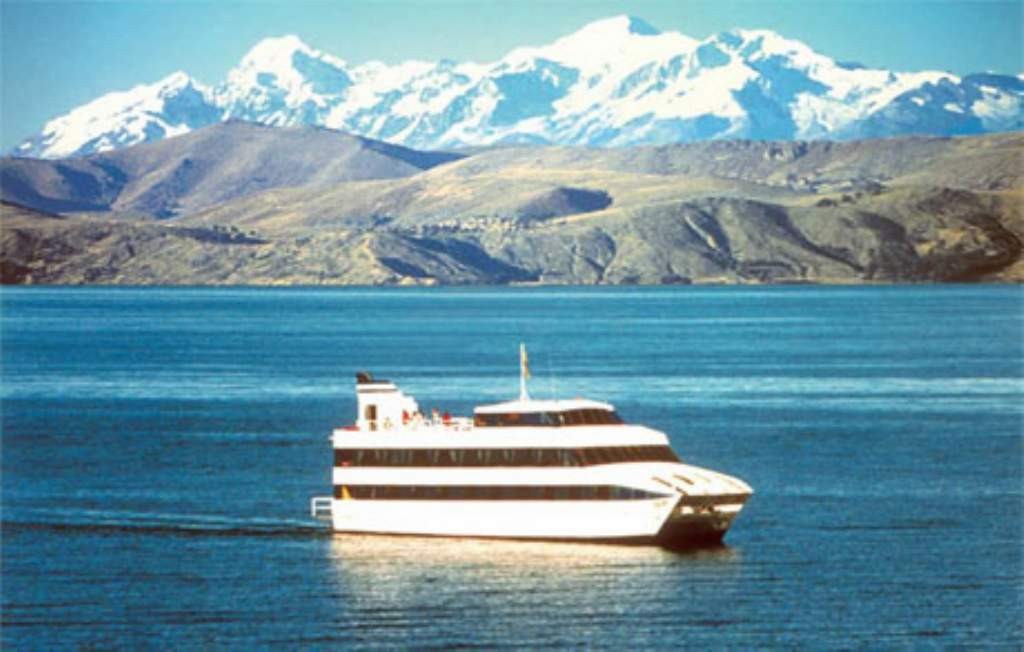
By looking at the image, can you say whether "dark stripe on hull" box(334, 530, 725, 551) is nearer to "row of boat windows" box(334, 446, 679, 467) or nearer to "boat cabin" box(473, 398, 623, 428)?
"row of boat windows" box(334, 446, 679, 467)

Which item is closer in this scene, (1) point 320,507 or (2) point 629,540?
(2) point 629,540

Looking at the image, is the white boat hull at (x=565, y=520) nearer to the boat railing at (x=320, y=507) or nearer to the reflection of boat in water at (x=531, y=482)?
the reflection of boat in water at (x=531, y=482)

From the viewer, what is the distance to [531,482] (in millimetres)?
75938

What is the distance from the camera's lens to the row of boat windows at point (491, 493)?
7494cm

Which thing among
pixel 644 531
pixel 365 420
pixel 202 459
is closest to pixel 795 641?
pixel 644 531

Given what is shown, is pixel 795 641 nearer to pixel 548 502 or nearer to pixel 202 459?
pixel 548 502

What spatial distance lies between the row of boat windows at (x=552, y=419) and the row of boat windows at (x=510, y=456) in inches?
39.2

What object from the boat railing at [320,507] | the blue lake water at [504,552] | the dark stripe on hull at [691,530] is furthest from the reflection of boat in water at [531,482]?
the boat railing at [320,507]

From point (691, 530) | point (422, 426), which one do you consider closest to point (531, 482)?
point (422, 426)

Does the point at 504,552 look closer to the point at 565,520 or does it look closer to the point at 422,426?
the point at 565,520

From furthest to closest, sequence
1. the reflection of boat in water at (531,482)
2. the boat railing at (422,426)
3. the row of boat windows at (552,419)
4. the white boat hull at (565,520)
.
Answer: the boat railing at (422,426), the row of boat windows at (552,419), the reflection of boat in water at (531,482), the white boat hull at (565,520)

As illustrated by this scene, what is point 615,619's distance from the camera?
65125mm

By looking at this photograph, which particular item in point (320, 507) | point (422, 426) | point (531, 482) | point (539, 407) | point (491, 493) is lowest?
point (320, 507)

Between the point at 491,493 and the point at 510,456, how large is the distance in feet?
4.89
